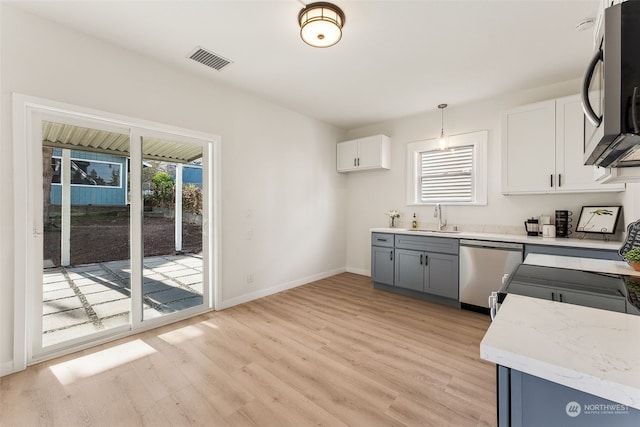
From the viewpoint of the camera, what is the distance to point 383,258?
13.7 ft

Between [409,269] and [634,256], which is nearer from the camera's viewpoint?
[634,256]

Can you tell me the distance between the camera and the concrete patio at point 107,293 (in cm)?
238

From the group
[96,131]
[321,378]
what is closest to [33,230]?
[96,131]

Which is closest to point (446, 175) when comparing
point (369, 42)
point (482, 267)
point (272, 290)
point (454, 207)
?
point (454, 207)

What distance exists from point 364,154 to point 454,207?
1.68 m

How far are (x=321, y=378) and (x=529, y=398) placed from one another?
1566mm

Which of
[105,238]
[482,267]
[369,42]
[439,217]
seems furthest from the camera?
[439,217]

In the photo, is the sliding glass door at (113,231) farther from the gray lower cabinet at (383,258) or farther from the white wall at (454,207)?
the white wall at (454,207)

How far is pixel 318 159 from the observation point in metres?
4.79

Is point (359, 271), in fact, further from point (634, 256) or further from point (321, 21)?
point (321, 21)

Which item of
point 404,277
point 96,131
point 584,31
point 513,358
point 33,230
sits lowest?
point 404,277

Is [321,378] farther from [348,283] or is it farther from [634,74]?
[348,283]

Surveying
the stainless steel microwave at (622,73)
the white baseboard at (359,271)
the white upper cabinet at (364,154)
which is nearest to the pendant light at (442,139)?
the white upper cabinet at (364,154)

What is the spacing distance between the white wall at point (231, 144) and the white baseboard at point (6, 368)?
0.03 ft
